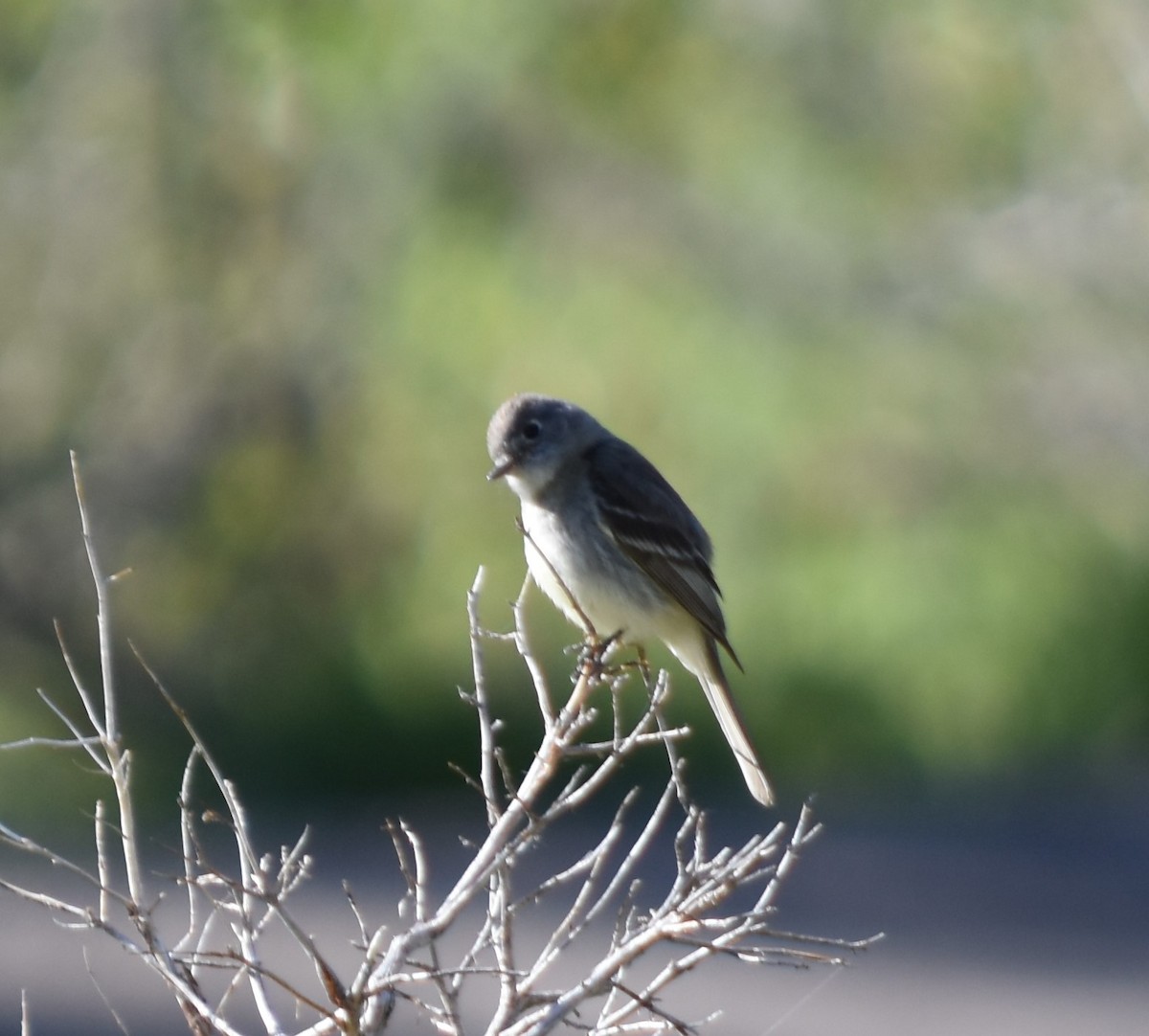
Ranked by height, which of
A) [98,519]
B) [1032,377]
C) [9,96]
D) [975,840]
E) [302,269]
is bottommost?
[975,840]

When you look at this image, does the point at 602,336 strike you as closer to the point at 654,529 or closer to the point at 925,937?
the point at 925,937

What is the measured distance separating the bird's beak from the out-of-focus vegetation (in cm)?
765

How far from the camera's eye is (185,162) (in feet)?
45.4

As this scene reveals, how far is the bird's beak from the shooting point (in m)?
5.35

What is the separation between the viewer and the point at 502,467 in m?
5.43

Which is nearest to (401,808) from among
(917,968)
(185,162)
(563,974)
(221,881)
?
(563,974)

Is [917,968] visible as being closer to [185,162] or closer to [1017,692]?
[1017,692]

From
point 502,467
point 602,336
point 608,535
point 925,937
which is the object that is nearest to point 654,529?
point 608,535

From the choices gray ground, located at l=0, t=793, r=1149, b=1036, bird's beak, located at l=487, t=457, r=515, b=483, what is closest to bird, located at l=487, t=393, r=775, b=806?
bird's beak, located at l=487, t=457, r=515, b=483

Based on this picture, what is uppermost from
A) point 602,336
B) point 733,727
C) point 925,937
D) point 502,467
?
point 502,467

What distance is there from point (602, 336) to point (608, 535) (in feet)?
30.1

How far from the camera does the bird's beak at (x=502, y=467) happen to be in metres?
5.35

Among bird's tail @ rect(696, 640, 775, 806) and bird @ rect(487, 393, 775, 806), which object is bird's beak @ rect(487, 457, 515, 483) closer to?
bird @ rect(487, 393, 775, 806)

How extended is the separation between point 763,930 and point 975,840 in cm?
964
